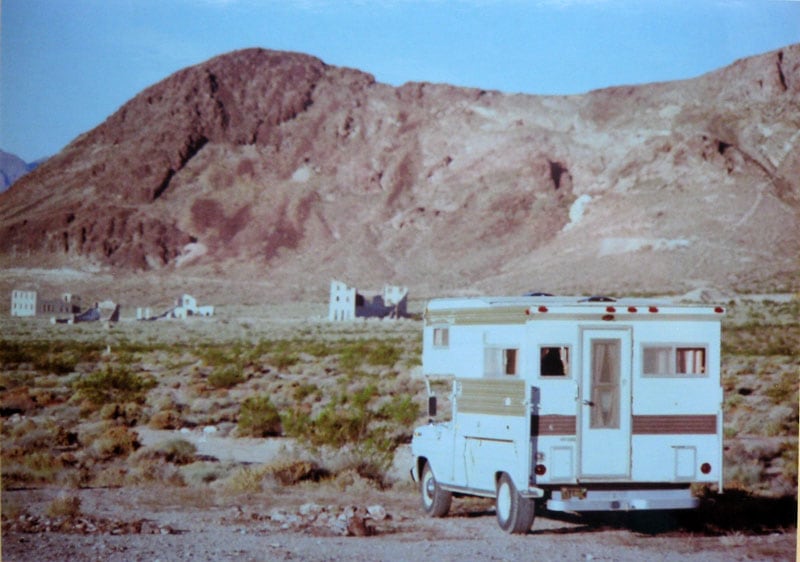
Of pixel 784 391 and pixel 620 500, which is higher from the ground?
pixel 784 391

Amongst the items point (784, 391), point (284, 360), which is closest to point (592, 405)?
point (784, 391)

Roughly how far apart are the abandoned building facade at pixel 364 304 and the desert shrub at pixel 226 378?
11.0 meters

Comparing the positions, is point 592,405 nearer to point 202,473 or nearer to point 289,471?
point 289,471

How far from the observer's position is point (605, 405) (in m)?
9.69

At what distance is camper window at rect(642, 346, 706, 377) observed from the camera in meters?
9.85

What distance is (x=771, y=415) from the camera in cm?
1734

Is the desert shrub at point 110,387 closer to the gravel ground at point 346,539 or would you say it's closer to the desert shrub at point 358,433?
the desert shrub at point 358,433

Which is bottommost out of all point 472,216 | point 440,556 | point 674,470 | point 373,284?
point 440,556

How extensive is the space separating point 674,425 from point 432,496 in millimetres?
2492

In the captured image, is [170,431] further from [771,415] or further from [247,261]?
[247,261]

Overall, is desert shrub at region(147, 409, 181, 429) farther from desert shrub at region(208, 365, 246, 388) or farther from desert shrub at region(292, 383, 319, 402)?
desert shrub at region(208, 365, 246, 388)

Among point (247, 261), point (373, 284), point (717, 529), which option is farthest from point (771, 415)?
point (373, 284)

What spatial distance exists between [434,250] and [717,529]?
37950 millimetres

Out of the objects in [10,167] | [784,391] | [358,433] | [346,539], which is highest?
[10,167]
